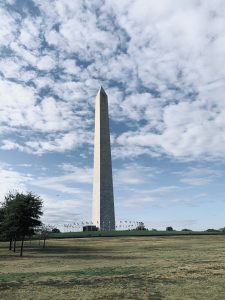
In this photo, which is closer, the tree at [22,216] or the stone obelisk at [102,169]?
the tree at [22,216]

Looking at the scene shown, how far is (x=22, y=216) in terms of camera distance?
51.8 metres

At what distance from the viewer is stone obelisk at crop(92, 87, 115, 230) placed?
99938 millimetres

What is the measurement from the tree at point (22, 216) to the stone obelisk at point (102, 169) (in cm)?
4643

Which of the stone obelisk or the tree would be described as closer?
the tree

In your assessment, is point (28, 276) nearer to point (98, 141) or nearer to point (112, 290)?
point (112, 290)

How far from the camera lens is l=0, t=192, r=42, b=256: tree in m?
51.8

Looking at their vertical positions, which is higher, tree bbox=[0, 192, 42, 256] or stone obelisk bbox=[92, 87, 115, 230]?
stone obelisk bbox=[92, 87, 115, 230]

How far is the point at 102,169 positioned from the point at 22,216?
163ft

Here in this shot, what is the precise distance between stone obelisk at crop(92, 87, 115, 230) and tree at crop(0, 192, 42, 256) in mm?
46426

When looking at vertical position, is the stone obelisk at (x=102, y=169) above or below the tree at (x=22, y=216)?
above

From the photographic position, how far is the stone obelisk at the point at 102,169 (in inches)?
3935

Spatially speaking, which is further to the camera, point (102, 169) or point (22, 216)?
point (102, 169)

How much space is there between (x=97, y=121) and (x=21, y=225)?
170ft

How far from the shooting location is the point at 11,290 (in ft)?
62.7
